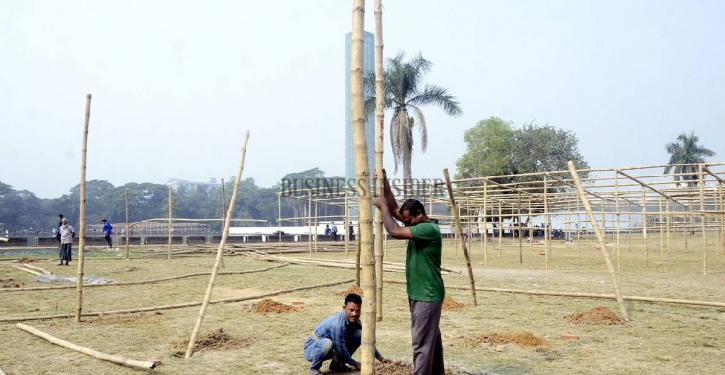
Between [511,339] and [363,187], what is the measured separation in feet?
11.4

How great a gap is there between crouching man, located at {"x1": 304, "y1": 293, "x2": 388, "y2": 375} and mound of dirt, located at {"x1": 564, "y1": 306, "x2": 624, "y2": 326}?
373cm

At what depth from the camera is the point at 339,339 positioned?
511 centimetres

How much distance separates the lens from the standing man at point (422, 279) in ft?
14.2

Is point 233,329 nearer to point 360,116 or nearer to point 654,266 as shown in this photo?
point 360,116

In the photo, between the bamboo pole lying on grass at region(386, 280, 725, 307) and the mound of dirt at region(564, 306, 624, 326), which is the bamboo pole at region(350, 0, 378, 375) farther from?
the bamboo pole lying on grass at region(386, 280, 725, 307)

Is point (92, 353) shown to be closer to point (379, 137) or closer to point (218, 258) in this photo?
point (218, 258)

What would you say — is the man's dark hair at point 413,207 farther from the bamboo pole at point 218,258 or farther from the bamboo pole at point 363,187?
the bamboo pole at point 218,258

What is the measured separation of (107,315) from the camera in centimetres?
815

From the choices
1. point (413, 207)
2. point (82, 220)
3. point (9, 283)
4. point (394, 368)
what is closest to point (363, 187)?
point (413, 207)

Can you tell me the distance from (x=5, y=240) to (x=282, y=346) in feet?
86.6

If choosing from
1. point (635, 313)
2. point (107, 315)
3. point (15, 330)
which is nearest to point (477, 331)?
point (635, 313)

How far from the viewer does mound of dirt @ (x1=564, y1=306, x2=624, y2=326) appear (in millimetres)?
7465

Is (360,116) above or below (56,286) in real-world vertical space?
above

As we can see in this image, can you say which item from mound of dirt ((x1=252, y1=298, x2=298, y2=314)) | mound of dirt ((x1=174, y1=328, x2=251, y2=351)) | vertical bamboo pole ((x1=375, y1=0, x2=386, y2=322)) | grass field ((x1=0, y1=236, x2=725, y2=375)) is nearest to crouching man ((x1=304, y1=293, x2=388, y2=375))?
grass field ((x1=0, y1=236, x2=725, y2=375))
